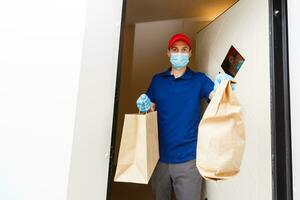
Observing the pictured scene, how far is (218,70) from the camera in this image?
147cm

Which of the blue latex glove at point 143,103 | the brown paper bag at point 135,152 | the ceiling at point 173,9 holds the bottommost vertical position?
the brown paper bag at point 135,152

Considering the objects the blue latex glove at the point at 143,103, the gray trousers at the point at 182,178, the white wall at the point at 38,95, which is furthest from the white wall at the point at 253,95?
the white wall at the point at 38,95

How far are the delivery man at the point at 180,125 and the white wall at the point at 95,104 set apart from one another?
21.1 inches

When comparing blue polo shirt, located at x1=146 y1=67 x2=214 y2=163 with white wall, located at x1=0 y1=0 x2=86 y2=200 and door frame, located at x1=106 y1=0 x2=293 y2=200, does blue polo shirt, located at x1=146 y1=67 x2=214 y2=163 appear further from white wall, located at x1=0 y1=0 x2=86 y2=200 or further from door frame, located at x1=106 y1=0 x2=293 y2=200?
white wall, located at x1=0 y1=0 x2=86 y2=200

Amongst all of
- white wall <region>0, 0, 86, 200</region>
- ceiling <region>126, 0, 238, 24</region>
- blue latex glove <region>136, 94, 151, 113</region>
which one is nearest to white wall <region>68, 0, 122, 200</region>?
white wall <region>0, 0, 86, 200</region>

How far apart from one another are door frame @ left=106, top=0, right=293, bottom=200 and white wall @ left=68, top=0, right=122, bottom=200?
0.11 metres

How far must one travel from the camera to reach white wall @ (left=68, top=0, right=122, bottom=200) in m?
0.73

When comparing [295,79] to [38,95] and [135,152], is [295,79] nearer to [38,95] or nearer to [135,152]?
[135,152]

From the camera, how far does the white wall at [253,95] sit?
3.53 feet

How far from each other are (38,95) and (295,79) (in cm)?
108

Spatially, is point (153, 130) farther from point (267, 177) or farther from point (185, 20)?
point (185, 20)

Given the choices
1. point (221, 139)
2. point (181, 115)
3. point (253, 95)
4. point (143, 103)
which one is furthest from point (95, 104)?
point (253, 95)

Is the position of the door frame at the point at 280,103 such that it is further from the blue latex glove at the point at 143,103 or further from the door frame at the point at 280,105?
the blue latex glove at the point at 143,103

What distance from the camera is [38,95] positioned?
2.48ft
